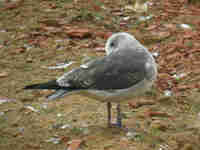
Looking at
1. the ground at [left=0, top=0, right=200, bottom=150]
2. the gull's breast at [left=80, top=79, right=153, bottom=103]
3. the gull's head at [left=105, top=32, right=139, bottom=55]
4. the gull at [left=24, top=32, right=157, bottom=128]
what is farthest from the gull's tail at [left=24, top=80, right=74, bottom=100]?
the gull's head at [left=105, top=32, right=139, bottom=55]

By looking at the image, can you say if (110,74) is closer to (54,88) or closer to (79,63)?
(54,88)

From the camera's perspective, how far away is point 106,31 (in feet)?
25.7

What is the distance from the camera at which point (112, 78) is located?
14.3ft

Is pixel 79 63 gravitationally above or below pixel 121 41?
below

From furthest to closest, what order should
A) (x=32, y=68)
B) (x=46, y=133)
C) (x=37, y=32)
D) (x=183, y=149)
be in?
(x=37, y=32) < (x=32, y=68) < (x=46, y=133) < (x=183, y=149)

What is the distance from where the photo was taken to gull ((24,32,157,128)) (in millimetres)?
4277

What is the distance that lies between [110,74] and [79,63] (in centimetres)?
230

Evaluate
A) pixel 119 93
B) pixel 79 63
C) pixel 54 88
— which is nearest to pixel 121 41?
pixel 119 93

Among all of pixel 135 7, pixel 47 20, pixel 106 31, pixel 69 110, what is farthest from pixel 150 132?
Answer: pixel 135 7

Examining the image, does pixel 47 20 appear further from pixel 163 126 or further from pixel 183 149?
pixel 183 149

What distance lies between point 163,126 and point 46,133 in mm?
1315

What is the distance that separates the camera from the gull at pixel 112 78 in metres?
4.28

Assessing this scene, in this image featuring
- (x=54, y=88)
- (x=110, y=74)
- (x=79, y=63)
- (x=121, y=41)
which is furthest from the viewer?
(x=79, y=63)

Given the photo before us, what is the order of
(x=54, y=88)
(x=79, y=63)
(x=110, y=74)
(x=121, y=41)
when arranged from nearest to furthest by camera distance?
(x=54, y=88) → (x=110, y=74) → (x=121, y=41) → (x=79, y=63)
